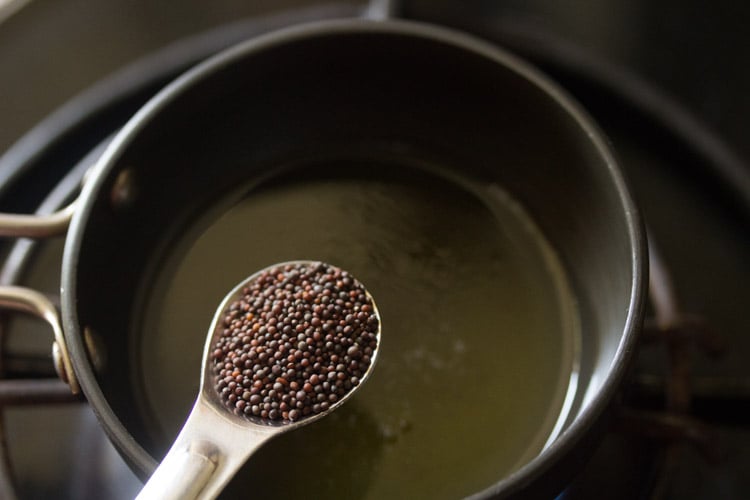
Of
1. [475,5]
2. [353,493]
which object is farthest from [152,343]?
[475,5]

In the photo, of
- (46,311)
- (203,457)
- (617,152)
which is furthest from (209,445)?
(617,152)

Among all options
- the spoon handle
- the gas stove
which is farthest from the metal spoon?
the gas stove

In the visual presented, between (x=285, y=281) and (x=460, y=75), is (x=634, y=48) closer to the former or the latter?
(x=460, y=75)

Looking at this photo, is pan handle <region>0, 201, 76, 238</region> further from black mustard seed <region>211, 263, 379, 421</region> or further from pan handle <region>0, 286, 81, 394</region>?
black mustard seed <region>211, 263, 379, 421</region>

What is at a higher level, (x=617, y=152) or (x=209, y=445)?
(x=617, y=152)

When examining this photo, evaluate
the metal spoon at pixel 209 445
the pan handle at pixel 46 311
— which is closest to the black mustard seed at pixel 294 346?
the metal spoon at pixel 209 445

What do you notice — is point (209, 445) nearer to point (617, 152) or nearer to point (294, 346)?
point (294, 346)

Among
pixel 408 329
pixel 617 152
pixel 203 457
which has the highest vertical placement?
pixel 617 152
